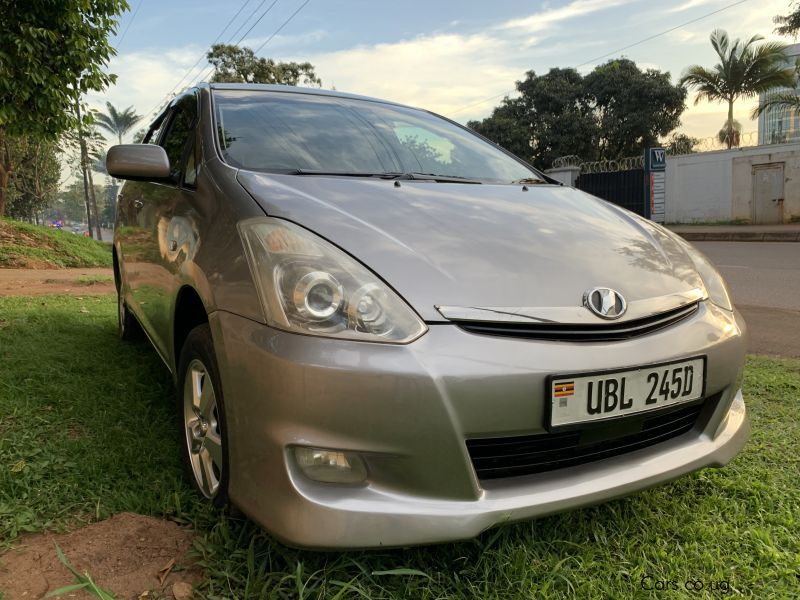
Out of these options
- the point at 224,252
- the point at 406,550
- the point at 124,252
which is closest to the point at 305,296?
the point at 224,252

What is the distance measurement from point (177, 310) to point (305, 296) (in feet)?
2.69

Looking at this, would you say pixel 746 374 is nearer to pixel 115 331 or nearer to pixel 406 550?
pixel 406 550

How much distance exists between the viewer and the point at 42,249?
33.4 ft

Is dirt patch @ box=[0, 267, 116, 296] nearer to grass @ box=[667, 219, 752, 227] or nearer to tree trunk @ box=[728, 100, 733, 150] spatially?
grass @ box=[667, 219, 752, 227]

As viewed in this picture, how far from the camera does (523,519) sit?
141 centimetres

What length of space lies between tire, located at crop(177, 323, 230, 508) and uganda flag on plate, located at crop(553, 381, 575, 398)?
80 centimetres

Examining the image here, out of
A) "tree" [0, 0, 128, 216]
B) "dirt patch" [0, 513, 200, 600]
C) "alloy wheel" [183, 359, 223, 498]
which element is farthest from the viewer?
"tree" [0, 0, 128, 216]

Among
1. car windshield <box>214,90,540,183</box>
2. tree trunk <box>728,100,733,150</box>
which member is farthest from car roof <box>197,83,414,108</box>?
tree trunk <box>728,100,733,150</box>

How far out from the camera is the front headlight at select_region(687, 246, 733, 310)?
189 cm

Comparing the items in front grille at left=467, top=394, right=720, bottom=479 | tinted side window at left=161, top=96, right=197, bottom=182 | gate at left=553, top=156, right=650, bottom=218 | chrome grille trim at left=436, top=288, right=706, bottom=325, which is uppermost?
gate at left=553, top=156, right=650, bottom=218

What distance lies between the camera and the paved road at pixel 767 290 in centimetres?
431

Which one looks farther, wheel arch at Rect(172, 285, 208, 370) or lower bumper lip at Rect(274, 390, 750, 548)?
wheel arch at Rect(172, 285, 208, 370)

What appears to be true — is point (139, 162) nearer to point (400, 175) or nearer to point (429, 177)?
point (400, 175)

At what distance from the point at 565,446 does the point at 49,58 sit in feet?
24.0
